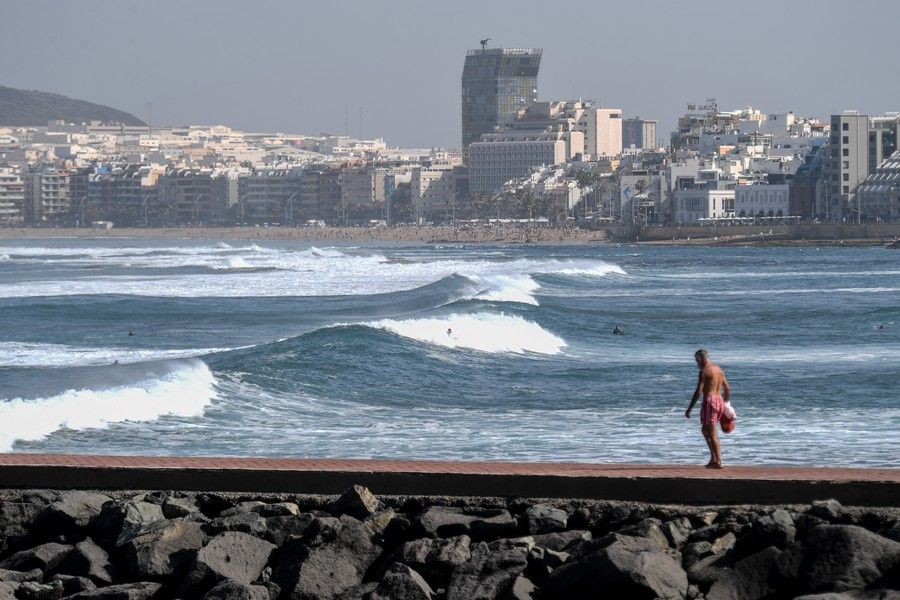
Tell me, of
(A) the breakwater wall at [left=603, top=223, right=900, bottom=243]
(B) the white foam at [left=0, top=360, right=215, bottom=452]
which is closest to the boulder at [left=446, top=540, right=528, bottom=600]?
(B) the white foam at [left=0, top=360, right=215, bottom=452]

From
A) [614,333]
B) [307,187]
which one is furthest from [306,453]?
[307,187]

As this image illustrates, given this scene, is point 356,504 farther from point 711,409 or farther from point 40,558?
point 711,409

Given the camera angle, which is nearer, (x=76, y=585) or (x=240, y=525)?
(x=76, y=585)

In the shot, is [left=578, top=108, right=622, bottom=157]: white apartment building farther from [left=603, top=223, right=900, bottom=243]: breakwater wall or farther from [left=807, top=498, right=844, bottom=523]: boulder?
[left=807, top=498, right=844, bottom=523]: boulder

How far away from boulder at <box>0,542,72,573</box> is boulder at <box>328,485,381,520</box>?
1241 millimetres

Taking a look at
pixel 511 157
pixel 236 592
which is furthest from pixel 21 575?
pixel 511 157

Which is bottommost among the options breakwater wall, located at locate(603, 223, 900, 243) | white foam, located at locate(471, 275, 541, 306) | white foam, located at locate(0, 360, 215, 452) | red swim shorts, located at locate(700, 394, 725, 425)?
breakwater wall, located at locate(603, 223, 900, 243)

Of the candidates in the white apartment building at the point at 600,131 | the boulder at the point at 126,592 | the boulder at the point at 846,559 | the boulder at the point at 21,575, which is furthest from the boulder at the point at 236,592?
the white apartment building at the point at 600,131

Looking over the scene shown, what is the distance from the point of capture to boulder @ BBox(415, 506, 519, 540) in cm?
789

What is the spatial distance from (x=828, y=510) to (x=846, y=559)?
1.70ft

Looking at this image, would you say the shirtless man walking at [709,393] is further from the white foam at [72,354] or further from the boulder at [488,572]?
the white foam at [72,354]

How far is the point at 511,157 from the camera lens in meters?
184

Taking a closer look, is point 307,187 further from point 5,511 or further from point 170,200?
point 5,511

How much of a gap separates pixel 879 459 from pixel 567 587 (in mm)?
5266
